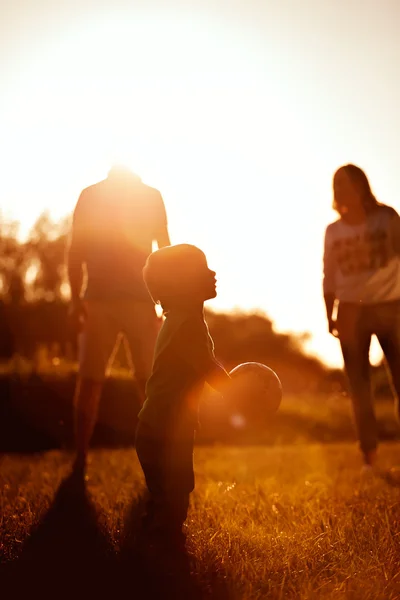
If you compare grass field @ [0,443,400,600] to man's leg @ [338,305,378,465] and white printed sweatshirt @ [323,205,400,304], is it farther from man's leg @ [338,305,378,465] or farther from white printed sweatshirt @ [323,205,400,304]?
white printed sweatshirt @ [323,205,400,304]

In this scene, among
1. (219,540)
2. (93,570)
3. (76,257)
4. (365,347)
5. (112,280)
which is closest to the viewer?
(93,570)

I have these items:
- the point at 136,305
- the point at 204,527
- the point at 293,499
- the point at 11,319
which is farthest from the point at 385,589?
→ the point at 11,319

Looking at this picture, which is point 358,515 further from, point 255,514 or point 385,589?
point 385,589

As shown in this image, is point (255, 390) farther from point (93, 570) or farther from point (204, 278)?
point (93, 570)

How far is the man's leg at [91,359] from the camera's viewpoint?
5.67 m

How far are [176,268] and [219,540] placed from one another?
4.44 feet

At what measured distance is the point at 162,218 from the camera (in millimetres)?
5684

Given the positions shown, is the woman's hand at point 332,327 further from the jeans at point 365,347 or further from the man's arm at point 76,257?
the man's arm at point 76,257

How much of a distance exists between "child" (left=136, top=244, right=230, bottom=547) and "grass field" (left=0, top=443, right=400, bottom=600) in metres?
0.23

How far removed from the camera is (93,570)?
2900 millimetres

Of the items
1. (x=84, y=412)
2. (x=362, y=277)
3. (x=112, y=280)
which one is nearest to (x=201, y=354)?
(x=112, y=280)

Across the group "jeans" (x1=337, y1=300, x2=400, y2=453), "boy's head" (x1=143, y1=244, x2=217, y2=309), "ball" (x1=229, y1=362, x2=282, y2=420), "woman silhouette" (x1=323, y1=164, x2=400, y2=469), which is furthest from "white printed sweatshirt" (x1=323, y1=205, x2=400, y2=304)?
"boy's head" (x1=143, y1=244, x2=217, y2=309)

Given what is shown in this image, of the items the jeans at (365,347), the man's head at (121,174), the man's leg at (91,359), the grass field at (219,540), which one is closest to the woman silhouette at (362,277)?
the jeans at (365,347)

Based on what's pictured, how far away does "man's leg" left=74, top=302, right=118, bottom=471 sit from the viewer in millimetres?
5668
